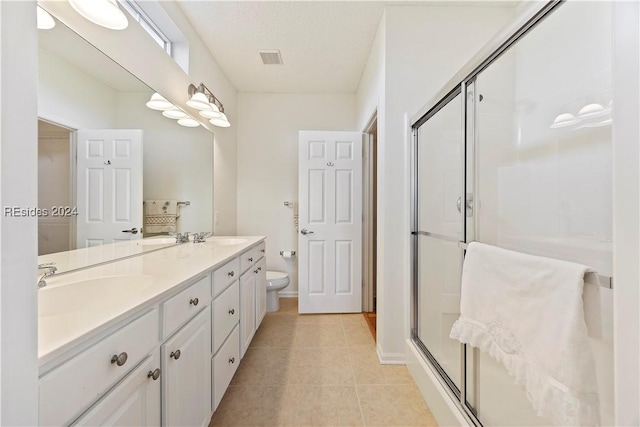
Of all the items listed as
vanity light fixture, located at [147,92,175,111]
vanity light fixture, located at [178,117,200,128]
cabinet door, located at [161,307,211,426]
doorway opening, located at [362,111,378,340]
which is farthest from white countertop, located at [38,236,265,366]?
doorway opening, located at [362,111,378,340]

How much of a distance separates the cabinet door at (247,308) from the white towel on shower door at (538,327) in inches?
51.9

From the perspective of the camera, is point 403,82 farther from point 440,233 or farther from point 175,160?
point 175,160

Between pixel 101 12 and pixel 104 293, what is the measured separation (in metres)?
1.24

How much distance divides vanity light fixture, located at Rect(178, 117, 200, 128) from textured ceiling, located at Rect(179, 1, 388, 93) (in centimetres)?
74

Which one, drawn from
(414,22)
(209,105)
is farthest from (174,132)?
(414,22)

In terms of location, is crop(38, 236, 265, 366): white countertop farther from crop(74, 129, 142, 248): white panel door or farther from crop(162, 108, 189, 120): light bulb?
crop(162, 108, 189, 120): light bulb

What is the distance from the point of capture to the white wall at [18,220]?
388 millimetres

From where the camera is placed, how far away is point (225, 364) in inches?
57.7

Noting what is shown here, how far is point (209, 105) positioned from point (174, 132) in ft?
1.24

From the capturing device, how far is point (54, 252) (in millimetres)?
1125

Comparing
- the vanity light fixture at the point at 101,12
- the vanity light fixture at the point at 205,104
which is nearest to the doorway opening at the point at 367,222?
the vanity light fixture at the point at 205,104

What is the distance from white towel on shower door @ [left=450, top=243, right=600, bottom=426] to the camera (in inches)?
27.3

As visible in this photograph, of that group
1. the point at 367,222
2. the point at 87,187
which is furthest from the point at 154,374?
the point at 367,222

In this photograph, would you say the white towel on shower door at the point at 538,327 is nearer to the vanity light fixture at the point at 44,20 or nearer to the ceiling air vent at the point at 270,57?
the vanity light fixture at the point at 44,20
